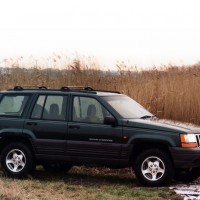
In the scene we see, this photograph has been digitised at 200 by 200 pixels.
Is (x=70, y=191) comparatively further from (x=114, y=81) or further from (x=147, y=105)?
(x=114, y=81)

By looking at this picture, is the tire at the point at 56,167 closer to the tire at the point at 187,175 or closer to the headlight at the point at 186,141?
the tire at the point at 187,175

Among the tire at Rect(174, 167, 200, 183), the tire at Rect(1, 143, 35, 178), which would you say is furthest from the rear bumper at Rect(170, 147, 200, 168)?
the tire at Rect(1, 143, 35, 178)

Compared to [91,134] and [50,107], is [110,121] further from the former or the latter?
[50,107]

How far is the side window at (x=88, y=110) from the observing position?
389 inches

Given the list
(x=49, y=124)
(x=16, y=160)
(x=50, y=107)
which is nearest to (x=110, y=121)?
(x=49, y=124)

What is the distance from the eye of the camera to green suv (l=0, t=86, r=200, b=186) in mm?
9359

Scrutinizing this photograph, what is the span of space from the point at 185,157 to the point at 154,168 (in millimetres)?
588

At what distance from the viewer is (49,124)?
10.1 meters

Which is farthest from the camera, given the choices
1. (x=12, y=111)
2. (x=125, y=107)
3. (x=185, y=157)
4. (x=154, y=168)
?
(x=12, y=111)

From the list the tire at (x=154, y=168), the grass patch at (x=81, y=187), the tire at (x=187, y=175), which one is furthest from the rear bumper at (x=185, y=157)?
the tire at (x=187, y=175)

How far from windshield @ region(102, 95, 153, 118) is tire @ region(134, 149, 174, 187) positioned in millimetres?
850

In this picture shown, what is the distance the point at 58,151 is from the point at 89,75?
6.60 m

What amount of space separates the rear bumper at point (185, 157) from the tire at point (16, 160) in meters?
2.77

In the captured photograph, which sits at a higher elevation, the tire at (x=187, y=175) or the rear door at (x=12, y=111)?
the rear door at (x=12, y=111)
